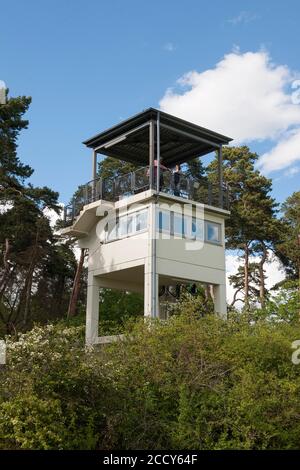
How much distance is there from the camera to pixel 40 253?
34312 mm

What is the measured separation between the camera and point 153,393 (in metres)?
14.2

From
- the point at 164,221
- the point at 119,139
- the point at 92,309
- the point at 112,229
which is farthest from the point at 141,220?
the point at 92,309

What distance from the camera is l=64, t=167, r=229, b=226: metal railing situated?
84.4 ft

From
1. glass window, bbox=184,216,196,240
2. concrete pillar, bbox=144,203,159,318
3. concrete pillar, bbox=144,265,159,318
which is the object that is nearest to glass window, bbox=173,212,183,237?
glass window, bbox=184,216,196,240

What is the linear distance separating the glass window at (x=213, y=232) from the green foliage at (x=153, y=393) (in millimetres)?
11474

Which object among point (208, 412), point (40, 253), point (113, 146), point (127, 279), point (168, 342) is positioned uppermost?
point (113, 146)

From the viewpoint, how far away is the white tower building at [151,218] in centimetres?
2500

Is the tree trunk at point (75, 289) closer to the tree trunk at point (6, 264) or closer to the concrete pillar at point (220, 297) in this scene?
the tree trunk at point (6, 264)

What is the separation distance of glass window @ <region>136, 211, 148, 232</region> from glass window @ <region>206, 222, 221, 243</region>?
3039 millimetres

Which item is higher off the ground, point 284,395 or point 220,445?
point 284,395

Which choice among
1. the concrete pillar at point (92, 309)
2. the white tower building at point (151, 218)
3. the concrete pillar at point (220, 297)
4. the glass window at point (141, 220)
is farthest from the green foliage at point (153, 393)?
the concrete pillar at point (92, 309)

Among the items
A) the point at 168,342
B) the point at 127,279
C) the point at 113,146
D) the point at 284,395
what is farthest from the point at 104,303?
the point at 284,395

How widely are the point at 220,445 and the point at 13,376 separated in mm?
4456
